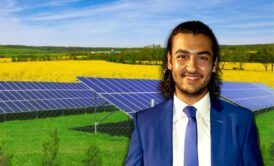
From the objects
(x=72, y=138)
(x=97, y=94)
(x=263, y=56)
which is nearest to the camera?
(x=72, y=138)

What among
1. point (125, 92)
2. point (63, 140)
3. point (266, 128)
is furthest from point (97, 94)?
point (266, 128)

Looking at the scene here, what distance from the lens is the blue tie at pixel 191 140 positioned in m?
2.70

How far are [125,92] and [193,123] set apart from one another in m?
13.8

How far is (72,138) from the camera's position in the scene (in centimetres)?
1514

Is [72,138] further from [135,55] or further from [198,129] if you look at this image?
[135,55]

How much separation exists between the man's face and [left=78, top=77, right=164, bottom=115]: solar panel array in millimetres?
11096

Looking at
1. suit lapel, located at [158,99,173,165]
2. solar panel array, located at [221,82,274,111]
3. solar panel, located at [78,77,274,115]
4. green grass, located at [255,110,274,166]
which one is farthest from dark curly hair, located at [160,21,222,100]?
solar panel array, located at [221,82,274,111]

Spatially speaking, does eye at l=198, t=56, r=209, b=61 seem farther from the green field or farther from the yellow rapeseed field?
the yellow rapeseed field

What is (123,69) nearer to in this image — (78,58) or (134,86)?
(78,58)

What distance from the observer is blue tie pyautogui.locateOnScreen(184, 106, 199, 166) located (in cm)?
270

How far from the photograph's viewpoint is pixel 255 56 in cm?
5956

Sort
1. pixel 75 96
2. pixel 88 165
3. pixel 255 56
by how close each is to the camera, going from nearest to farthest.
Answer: pixel 88 165 < pixel 75 96 < pixel 255 56

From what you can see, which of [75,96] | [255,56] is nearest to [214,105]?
[75,96]

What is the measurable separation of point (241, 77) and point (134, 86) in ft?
105
